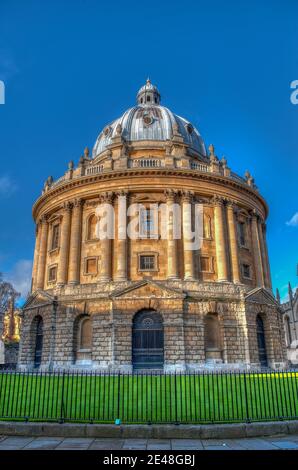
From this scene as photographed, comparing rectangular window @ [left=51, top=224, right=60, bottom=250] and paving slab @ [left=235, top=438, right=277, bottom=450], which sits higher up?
rectangular window @ [left=51, top=224, right=60, bottom=250]

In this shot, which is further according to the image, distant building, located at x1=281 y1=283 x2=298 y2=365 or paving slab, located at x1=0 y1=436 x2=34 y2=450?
distant building, located at x1=281 y1=283 x2=298 y2=365

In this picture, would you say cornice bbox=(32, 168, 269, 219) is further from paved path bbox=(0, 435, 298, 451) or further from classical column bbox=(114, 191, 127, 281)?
paved path bbox=(0, 435, 298, 451)

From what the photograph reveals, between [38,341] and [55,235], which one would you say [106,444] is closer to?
[38,341]

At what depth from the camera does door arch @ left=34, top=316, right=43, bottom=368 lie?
101 feet

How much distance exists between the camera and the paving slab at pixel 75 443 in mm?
8088

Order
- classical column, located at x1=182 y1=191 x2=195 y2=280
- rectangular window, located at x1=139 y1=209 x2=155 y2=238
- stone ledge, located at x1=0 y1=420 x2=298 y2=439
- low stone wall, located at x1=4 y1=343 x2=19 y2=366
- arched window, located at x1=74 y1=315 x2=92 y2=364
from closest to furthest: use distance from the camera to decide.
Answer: stone ledge, located at x1=0 y1=420 x2=298 y2=439
arched window, located at x1=74 y1=315 x2=92 y2=364
classical column, located at x1=182 y1=191 x2=195 y2=280
rectangular window, located at x1=139 y1=209 x2=155 y2=238
low stone wall, located at x1=4 y1=343 x2=19 y2=366

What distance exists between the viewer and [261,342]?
102ft

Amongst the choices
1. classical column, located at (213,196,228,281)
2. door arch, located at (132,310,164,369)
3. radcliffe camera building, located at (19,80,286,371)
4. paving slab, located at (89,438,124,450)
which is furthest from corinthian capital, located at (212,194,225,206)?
paving slab, located at (89,438,124,450)

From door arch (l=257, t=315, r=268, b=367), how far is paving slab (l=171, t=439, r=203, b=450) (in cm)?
2354

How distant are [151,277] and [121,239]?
393 centimetres

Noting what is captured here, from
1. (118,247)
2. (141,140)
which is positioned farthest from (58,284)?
(141,140)

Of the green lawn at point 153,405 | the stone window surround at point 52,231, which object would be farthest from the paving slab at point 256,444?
the stone window surround at point 52,231
